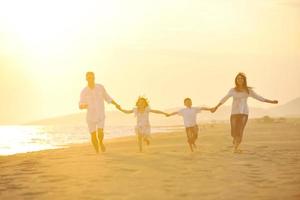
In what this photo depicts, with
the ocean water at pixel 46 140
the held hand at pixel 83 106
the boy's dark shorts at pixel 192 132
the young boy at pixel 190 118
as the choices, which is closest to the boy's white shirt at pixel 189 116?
the young boy at pixel 190 118

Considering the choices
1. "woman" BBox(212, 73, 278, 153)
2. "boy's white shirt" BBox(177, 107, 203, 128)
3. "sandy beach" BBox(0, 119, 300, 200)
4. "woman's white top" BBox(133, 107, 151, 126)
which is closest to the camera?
"sandy beach" BBox(0, 119, 300, 200)

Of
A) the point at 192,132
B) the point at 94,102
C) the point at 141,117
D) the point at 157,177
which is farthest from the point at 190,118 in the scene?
the point at 157,177

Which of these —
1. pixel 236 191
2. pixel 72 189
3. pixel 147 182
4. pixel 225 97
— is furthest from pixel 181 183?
pixel 225 97

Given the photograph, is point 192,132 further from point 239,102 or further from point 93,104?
point 93,104

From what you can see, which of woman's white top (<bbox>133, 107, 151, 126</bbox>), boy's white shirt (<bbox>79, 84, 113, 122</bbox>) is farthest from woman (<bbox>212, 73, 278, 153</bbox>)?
boy's white shirt (<bbox>79, 84, 113, 122</bbox>)

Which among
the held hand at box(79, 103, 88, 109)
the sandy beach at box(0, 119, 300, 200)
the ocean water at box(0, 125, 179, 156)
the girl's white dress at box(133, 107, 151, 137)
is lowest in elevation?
the ocean water at box(0, 125, 179, 156)

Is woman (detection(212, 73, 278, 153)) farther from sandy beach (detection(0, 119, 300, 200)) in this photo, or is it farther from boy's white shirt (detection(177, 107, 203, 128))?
boy's white shirt (detection(177, 107, 203, 128))

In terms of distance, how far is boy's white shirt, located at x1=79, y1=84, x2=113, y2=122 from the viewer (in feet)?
47.6

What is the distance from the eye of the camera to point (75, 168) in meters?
11.2

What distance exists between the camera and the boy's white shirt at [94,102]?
14.5m

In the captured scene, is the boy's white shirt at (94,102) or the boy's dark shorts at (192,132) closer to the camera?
the boy's white shirt at (94,102)

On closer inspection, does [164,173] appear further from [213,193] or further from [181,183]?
[213,193]

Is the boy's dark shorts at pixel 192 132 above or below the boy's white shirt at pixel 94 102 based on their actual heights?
below

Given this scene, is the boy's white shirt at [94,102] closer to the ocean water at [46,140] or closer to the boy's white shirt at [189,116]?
the boy's white shirt at [189,116]
